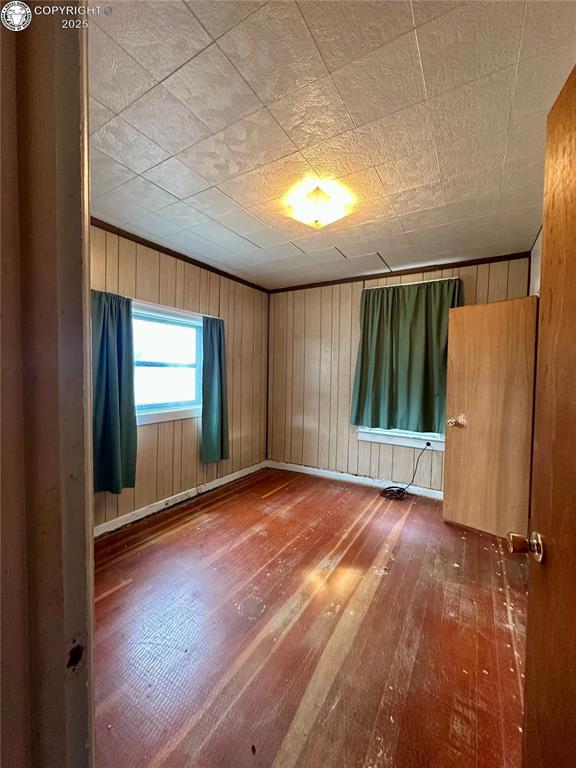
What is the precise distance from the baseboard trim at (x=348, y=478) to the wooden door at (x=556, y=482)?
2.74m

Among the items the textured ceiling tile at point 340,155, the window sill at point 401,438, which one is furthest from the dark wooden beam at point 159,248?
the window sill at point 401,438

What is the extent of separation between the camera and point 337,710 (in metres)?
1.23

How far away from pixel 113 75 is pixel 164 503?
3.03m

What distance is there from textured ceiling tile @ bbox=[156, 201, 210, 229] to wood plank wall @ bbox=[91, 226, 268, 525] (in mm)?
538

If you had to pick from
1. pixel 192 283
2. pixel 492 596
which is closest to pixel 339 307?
pixel 192 283

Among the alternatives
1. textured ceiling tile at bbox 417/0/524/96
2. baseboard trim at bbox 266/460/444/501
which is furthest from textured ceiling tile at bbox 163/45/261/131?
baseboard trim at bbox 266/460/444/501

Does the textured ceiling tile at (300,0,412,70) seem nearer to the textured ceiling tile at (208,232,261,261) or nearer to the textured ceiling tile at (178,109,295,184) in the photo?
the textured ceiling tile at (178,109,295,184)

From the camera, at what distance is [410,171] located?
1767 mm

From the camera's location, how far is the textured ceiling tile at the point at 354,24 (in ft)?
3.24

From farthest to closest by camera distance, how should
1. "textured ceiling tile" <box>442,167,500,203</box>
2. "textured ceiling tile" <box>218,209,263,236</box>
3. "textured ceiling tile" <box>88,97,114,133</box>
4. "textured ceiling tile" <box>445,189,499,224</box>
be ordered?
"textured ceiling tile" <box>218,209,263,236</box>
"textured ceiling tile" <box>445,189,499,224</box>
"textured ceiling tile" <box>442,167,500,203</box>
"textured ceiling tile" <box>88,97,114,133</box>

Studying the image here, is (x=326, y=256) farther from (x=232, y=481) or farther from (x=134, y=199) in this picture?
(x=232, y=481)

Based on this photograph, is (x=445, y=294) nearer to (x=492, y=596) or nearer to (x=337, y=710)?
(x=492, y=596)

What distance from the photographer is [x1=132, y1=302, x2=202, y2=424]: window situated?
2.84 m

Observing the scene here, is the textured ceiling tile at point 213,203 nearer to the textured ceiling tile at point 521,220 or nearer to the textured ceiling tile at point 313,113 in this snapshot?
the textured ceiling tile at point 313,113
